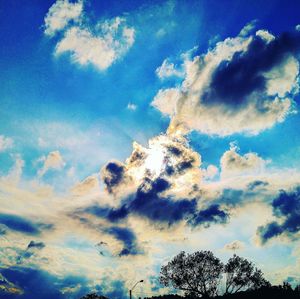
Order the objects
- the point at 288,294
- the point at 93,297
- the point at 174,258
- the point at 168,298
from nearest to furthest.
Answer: the point at 288,294 → the point at 168,298 → the point at 174,258 → the point at 93,297

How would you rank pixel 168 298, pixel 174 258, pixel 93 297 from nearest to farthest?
pixel 168 298 → pixel 174 258 → pixel 93 297

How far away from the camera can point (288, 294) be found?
146 ft

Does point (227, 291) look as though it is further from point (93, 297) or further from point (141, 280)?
point (93, 297)

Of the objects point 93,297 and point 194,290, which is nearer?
point 194,290

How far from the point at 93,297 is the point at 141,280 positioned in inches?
2661

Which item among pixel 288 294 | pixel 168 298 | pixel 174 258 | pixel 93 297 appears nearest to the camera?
pixel 288 294

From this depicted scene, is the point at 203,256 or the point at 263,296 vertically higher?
the point at 203,256

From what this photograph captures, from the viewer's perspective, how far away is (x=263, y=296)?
150ft

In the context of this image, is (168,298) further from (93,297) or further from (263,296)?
(93,297)

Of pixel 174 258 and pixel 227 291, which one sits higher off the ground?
pixel 174 258

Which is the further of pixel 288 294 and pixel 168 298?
pixel 168 298

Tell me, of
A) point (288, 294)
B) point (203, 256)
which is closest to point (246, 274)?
point (203, 256)

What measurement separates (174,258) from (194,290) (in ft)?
22.0

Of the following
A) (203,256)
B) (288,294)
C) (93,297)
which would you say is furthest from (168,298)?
(93,297)
